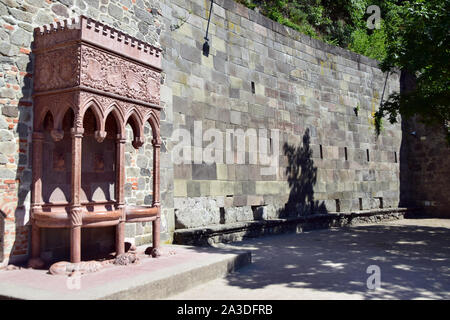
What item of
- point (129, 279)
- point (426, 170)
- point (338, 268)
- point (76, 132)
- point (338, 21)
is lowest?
point (338, 268)

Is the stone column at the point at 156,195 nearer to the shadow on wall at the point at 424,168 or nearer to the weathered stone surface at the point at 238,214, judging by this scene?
the weathered stone surface at the point at 238,214

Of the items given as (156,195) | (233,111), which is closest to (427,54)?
(233,111)

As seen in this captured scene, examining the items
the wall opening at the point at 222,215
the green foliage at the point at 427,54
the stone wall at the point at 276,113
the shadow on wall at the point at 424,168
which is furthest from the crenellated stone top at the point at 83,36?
the shadow on wall at the point at 424,168

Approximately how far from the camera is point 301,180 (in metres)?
11.8

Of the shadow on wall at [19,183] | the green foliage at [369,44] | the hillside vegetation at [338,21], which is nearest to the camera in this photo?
the shadow on wall at [19,183]

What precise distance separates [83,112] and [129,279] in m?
2.06

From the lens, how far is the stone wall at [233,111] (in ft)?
17.8

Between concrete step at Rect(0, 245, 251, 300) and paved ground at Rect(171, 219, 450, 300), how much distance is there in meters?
0.17

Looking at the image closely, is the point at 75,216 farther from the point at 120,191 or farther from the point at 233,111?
the point at 233,111

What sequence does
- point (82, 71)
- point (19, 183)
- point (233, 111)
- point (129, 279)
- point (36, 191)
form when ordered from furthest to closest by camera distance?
point (233, 111) → point (36, 191) → point (19, 183) → point (82, 71) → point (129, 279)

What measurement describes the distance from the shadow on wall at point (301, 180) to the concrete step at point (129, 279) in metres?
5.30
